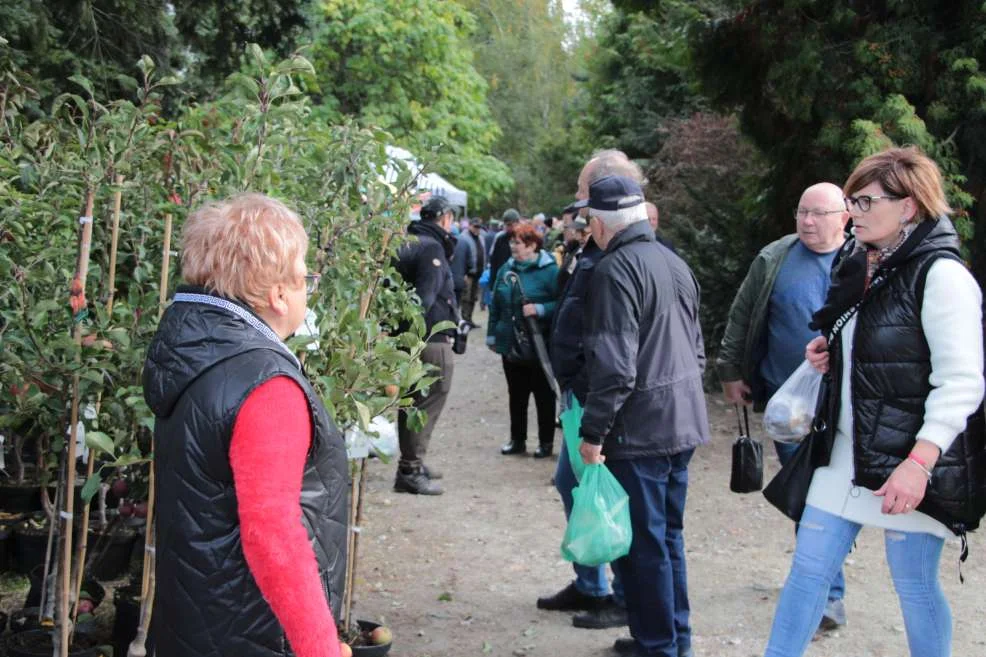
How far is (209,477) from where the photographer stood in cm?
221

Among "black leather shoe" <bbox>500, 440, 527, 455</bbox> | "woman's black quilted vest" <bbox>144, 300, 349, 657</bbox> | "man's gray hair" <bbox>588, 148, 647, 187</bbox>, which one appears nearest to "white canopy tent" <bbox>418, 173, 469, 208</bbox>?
"black leather shoe" <bbox>500, 440, 527, 455</bbox>

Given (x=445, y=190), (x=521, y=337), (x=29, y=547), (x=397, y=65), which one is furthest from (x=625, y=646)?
(x=397, y=65)

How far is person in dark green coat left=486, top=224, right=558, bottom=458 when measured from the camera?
8281 mm

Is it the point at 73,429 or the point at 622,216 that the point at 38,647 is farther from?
the point at 622,216

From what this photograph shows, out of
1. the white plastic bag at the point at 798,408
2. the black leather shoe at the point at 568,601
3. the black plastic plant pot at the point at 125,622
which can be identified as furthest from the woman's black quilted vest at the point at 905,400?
the black plastic plant pot at the point at 125,622

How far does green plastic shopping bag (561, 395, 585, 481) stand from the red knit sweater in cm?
261

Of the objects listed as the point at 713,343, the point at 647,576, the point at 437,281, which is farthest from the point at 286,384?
the point at 713,343

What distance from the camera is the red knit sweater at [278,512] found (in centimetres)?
212

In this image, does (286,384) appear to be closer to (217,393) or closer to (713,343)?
(217,393)

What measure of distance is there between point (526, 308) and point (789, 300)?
3.52m

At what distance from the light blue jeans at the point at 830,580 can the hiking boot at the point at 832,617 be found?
1.38 meters

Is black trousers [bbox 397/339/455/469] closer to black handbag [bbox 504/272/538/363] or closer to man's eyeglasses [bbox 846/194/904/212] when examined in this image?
black handbag [bbox 504/272/538/363]

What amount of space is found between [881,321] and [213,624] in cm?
219

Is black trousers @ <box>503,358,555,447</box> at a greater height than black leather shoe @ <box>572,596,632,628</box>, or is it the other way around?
black trousers @ <box>503,358,555,447</box>
